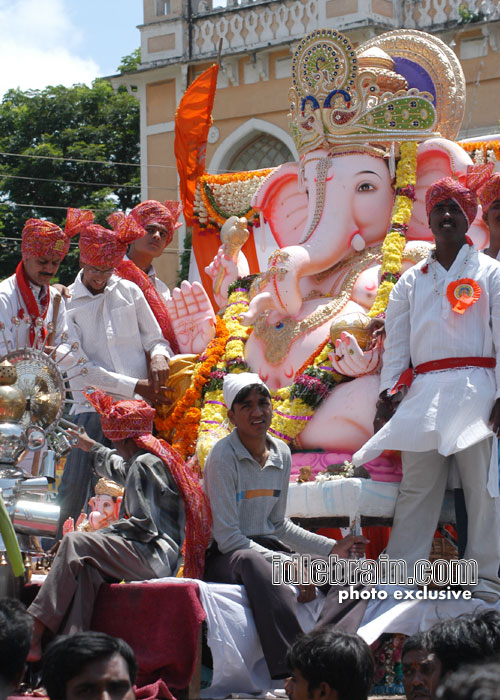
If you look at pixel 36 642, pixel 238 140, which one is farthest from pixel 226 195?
pixel 238 140

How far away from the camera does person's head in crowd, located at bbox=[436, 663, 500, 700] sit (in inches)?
82.4

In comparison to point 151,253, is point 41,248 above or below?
below

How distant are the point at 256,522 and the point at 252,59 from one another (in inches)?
698

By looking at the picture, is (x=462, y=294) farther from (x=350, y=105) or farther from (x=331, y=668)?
(x=331, y=668)

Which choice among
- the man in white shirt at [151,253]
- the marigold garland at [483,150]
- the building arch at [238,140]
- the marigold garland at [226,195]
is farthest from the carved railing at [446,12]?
the man in white shirt at [151,253]

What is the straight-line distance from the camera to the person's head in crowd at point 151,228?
24.9 ft

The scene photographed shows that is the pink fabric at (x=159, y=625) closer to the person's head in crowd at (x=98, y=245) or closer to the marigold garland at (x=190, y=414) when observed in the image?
the marigold garland at (x=190, y=414)

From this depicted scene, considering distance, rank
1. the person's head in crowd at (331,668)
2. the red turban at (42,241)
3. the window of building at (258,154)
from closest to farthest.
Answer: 1. the person's head in crowd at (331,668)
2. the red turban at (42,241)
3. the window of building at (258,154)

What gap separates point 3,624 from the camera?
354 centimetres

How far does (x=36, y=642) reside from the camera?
4.56 metres

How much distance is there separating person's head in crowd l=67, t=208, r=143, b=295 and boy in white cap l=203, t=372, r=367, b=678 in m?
1.65

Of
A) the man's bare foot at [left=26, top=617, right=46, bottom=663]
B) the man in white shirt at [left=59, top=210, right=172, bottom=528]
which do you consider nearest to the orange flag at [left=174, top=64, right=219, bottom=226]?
the man in white shirt at [left=59, top=210, right=172, bottom=528]

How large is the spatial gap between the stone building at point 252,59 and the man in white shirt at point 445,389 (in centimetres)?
1418

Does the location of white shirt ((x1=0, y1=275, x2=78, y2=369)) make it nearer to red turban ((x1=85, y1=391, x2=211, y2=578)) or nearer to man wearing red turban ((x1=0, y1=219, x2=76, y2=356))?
man wearing red turban ((x1=0, y1=219, x2=76, y2=356))
